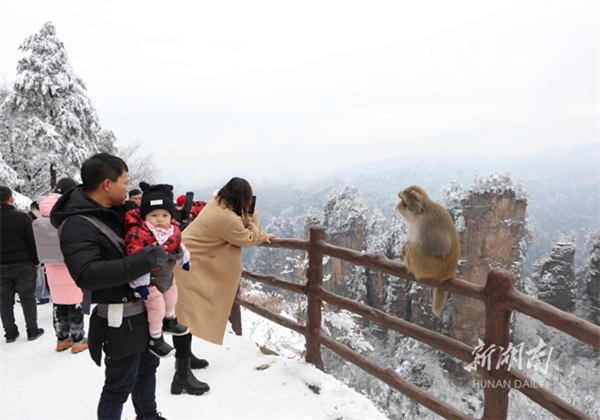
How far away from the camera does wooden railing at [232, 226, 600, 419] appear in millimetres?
1905

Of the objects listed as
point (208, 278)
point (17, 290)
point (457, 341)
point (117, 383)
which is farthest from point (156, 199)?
point (17, 290)

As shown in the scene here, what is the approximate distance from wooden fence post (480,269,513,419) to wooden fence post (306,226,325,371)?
1.65 m

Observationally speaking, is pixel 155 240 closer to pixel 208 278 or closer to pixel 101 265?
pixel 101 265

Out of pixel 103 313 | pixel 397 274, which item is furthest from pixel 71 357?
pixel 397 274

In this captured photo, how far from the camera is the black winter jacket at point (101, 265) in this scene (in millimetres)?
1680

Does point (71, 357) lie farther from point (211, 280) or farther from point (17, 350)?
point (211, 280)

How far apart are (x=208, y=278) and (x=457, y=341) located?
6.89ft

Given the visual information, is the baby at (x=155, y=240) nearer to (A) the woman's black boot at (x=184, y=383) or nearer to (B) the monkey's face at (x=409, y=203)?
(A) the woman's black boot at (x=184, y=383)

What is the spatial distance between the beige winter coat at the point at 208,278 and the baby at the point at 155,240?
0.76 meters

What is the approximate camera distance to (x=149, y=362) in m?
2.22

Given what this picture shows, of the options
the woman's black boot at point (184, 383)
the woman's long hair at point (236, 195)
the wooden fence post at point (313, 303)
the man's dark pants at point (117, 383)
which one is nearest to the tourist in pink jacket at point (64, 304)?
the woman's black boot at point (184, 383)

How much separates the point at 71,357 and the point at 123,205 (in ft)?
9.54

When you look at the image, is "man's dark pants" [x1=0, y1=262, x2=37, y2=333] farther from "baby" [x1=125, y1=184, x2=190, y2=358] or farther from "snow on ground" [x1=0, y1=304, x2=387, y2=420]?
"baby" [x1=125, y1=184, x2=190, y2=358]

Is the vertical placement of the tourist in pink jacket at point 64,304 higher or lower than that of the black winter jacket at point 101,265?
lower
